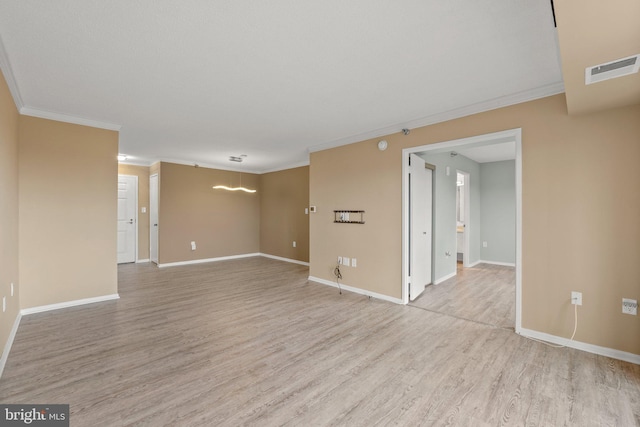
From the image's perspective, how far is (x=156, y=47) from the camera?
2.05 m

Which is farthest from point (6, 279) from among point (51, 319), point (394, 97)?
point (394, 97)

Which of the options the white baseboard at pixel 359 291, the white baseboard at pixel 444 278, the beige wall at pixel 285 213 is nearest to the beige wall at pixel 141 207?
the beige wall at pixel 285 213

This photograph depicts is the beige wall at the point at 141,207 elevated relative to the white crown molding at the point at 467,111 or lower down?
lower down

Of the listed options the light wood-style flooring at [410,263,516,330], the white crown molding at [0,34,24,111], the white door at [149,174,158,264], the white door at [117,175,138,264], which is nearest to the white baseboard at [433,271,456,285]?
the light wood-style flooring at [410,263,516,330]

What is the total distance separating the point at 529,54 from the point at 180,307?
4462 millimetres

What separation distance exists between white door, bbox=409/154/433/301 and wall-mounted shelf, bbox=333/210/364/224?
78cm

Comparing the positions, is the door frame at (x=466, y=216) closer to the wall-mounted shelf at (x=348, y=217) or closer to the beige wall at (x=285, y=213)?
the wall-mounted shelf at (x=348, y=217)

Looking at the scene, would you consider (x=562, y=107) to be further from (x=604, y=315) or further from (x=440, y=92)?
(x=604, y=315)

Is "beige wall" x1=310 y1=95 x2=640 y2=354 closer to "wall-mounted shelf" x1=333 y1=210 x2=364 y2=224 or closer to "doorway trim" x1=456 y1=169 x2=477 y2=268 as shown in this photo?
"wall-mounted shelf" x1=333 y1=210 x2=364 y2=224

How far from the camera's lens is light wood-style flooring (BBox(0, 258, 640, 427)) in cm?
177
